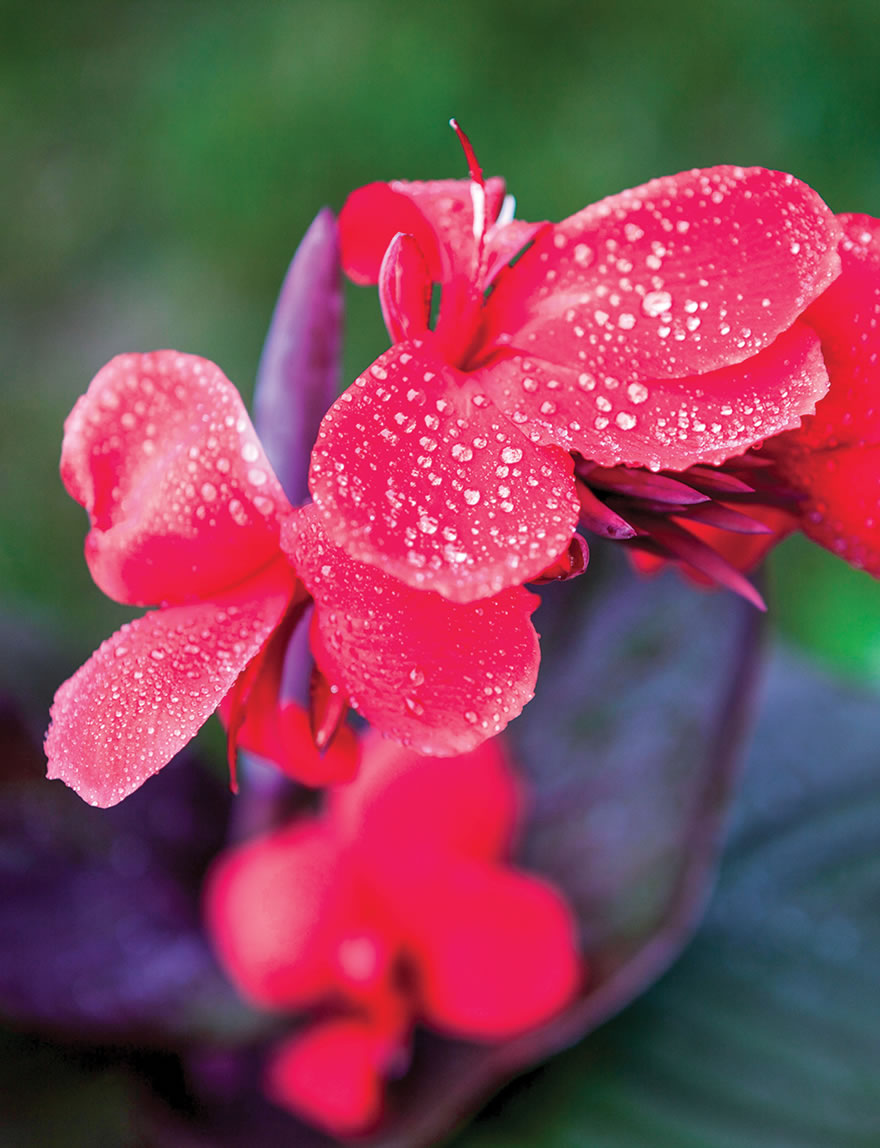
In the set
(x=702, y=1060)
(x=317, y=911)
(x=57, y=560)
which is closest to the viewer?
(x=317, y=911)

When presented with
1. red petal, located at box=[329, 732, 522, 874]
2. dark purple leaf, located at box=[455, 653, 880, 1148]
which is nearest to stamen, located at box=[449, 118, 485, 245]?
red petal, located at box=[329, 732, 522, 874]

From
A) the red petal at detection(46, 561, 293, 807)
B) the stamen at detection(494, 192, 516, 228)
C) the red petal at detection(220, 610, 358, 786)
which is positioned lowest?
the red petal at detection(220, 610, 358, 786)

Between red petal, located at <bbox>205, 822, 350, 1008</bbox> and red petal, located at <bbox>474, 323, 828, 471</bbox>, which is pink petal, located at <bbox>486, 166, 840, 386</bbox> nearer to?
red petal, located at <bbox>474, 323, 828, 471</bbox>

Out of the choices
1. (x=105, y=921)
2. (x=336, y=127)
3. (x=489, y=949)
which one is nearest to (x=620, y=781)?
(x=489, y=949)

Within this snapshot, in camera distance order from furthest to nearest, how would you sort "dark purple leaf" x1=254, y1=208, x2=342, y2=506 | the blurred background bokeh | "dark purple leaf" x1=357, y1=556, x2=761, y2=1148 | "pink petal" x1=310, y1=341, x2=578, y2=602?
the blurred background bokeh
"dark purple leaf" x1=357, y1=556, x2=761, y2=1148
"dark purple leaf" x1=254, y1=208, x2=342, y2=506
"pink petal" x1=310, y1=341, x2=578, y2=602

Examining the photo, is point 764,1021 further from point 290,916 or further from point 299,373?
point 299,373

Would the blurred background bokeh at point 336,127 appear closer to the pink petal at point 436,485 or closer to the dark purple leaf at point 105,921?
the dark purple leaf at point 105,921

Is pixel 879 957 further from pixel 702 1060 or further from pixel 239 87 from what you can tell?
pixel 239 87

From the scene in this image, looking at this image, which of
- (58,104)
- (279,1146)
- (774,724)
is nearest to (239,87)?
(58,104)
